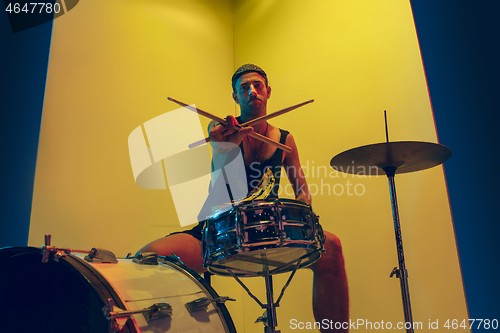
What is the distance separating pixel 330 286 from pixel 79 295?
112 centimetres

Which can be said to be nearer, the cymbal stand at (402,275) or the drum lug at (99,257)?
the drum lug at (99,257)

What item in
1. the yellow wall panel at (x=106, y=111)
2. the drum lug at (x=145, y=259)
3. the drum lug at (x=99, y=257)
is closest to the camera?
the drum lug at (x=99, y=257)

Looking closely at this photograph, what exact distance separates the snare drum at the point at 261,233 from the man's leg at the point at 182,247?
0.29 m

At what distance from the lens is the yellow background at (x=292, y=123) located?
1902 millimetres

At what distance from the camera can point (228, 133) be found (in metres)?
1.48

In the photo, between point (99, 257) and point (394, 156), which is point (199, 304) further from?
point (394, 156)

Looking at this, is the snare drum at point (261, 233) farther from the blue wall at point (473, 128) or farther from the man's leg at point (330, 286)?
the blue wall at point (473, 128)

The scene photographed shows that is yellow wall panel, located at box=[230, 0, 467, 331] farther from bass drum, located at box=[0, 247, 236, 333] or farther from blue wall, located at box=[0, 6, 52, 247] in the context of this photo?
blue wall, located at box=[0, 6, 52, 247]

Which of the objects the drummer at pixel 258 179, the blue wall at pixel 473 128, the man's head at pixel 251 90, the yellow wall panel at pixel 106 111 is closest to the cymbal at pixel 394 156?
the blue wall at pixel 473 128

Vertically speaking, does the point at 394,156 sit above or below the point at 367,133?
below

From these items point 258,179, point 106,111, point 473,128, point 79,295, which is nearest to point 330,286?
point 258,179

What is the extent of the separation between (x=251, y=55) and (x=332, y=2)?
2.74ft

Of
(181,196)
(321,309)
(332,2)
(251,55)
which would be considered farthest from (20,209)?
(332,2)

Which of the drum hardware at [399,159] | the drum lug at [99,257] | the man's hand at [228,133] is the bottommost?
the drum lug at [99,257]
